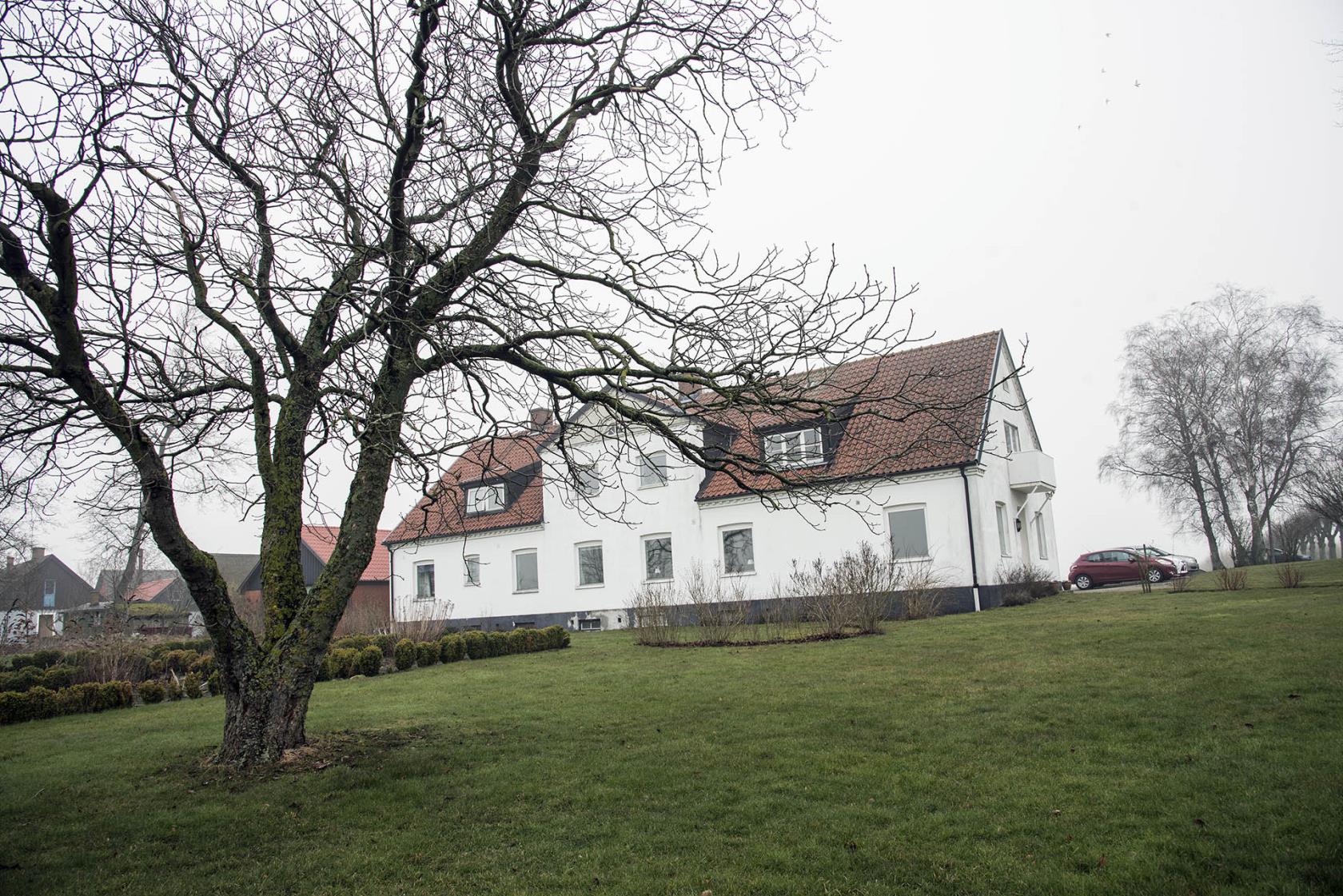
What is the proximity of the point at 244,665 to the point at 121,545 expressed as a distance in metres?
2.16

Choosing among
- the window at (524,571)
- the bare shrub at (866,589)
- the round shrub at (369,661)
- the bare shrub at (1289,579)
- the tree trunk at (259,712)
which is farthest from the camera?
the window at (524,571)

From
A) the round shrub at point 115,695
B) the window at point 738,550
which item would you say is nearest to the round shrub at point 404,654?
the round shrub at point 115,695

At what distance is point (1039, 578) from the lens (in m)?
24.4

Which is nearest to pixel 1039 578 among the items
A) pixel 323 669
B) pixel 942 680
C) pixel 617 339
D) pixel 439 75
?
pixel 942 680

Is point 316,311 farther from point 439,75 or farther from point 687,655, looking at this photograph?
point 687,655

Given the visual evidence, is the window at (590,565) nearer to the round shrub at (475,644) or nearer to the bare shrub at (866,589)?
the round shrub at (475,644)

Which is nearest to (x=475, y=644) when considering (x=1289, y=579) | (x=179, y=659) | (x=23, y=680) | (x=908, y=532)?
(x=179, y=659)

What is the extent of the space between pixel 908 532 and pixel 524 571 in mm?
12960

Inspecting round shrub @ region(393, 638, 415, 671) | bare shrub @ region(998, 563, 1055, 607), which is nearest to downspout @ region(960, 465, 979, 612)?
bare shrub @ region(998, 563, 1055, 607)

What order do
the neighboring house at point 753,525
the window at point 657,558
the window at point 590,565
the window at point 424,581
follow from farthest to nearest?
the window at point 424,581 < the window at point 590,565 < the window at point 657,558 < the neighboring house at point 753,525

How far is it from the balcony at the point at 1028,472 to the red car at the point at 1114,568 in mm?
5697

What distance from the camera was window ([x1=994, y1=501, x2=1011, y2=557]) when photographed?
22.8m

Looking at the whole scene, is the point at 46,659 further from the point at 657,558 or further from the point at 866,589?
the point at 866,589

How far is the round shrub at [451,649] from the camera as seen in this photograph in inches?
686
